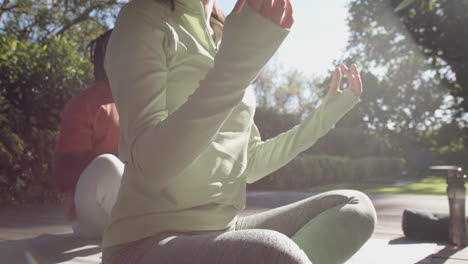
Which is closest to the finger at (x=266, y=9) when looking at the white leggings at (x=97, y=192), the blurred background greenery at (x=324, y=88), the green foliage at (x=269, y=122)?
the white leggings at (x=97, y=192)

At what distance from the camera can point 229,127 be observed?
3.78ft

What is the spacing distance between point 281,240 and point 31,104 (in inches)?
226

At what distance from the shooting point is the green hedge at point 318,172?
9555 mm

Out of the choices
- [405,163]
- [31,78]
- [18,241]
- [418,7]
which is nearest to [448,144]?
[405,163]

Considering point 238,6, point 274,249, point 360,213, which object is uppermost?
point 238,6

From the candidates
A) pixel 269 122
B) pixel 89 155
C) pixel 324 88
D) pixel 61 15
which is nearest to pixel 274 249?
pixel 89 155

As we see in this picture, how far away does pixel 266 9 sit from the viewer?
0.71 metres

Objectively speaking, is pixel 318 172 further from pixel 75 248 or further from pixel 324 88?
pixel 324 88

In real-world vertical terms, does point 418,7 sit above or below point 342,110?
below

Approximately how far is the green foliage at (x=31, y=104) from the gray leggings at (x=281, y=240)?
4.97 metres

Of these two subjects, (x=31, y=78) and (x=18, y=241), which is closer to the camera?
(x=18, y=241)

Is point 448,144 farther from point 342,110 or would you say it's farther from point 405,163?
point 342,110

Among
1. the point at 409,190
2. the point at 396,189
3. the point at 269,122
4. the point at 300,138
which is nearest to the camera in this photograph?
the point at 300,138

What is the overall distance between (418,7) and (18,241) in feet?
49.4
